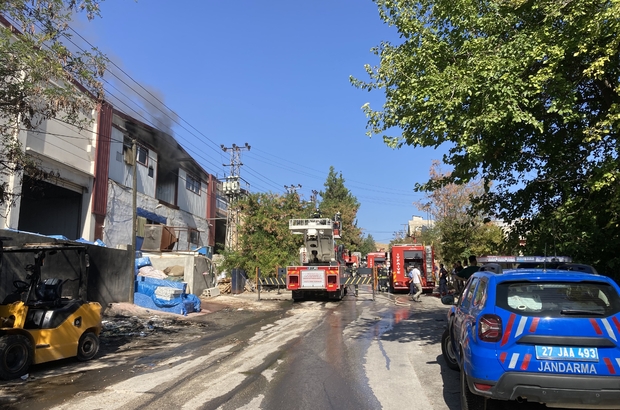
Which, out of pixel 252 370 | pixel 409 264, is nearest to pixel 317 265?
pixel 409 264

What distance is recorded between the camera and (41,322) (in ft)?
25.5

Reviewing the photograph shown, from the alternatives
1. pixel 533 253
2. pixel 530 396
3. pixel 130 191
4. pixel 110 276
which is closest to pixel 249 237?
pixel 130 191

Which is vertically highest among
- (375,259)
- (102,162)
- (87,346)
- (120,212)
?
(102,162)

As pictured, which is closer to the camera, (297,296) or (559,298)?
(559,298)

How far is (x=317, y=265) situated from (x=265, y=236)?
779cm

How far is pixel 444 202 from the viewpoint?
109ft

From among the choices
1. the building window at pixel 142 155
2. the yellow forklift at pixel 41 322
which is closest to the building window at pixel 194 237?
the building window at pixel 142 155

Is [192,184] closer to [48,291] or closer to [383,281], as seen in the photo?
[383,281]

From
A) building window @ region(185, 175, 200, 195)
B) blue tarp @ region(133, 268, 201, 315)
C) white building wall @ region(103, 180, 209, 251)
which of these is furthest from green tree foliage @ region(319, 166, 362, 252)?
blue tarp @ region(133, 268, 201, 315)

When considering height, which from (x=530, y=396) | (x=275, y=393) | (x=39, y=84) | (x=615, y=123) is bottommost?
(x=275, y=393)

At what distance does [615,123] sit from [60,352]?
9.77 m

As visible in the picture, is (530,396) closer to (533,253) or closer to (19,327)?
(533,253)

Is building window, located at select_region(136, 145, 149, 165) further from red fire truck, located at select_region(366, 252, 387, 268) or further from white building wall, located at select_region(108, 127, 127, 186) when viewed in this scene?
red fire truck, located at select_region(366, 252, 387, 268)

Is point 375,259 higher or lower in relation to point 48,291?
higher
